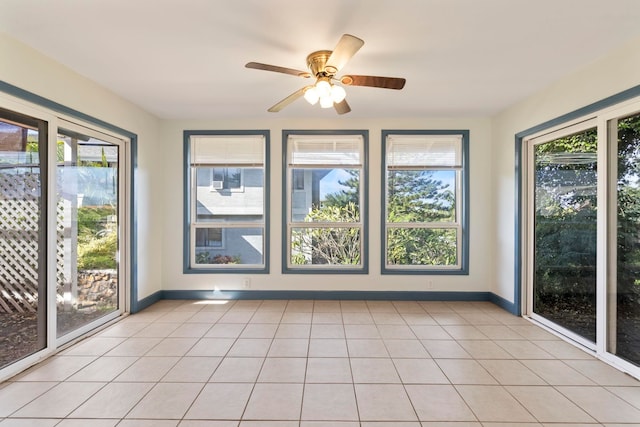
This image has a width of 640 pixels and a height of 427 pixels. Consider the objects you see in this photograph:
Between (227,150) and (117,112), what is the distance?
143cm

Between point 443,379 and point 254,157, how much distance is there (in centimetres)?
363

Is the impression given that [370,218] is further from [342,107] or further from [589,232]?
[589,232]

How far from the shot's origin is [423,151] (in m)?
4.67

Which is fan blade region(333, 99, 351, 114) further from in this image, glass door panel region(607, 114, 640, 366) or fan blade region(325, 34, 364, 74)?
glass door panel region(607, 114, 640, 366)

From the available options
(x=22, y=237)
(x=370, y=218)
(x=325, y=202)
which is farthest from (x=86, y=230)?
(x=370, y=218)

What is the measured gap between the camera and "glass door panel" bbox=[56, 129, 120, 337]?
3158mm

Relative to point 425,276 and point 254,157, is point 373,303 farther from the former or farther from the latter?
point 254,157

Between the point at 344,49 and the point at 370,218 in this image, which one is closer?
the point at 344,49

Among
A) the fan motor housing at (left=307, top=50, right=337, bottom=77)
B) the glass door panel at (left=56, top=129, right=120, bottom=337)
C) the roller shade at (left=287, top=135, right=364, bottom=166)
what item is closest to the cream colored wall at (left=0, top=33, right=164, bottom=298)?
the glass door panel at (left=56, top=129, right=120, bottom=337)

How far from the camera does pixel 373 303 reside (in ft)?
14.8

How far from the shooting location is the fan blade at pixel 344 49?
6.55 ft

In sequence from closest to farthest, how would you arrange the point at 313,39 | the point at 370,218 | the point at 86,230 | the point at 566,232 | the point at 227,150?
the point at 313,39 → the point at 566,232 → the point at 86,230 → the point at 370,218 → the point at 227,150

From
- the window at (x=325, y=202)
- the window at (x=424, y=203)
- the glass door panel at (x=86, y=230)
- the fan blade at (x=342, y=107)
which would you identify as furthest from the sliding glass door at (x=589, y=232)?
the glass door panel at (x=86, y=230)

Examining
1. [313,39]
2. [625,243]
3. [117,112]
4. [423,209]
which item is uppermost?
[313,39]
